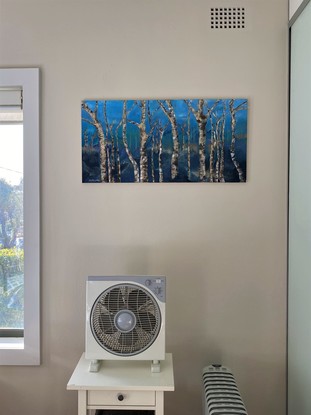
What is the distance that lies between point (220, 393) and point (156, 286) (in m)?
0.55

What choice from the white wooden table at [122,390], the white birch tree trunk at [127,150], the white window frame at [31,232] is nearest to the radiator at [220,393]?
the white wooden table at [122,390]

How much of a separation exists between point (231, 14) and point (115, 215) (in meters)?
1.25

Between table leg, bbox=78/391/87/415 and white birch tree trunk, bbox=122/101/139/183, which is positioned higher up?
white birch tree trunk, bbox=122/101/139/183

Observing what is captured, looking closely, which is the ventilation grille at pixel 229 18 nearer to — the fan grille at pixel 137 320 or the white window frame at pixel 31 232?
the white window frame at pixel 31 232

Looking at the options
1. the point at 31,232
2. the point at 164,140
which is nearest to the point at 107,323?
the point at 31,232

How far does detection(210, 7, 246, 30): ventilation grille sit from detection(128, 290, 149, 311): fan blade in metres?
1.46

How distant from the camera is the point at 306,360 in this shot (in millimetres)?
2004

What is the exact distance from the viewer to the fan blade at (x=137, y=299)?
202 cm

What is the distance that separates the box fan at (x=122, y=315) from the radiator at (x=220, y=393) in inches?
10.5

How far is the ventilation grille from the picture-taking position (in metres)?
2.33

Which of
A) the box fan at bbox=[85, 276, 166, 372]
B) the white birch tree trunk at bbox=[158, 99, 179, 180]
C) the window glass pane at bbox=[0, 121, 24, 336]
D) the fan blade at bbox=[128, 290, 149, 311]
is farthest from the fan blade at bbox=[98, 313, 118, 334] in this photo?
the white birch tree trunk at bbox=[158, 99, 179, 180]

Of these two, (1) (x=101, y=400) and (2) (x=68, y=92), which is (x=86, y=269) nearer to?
(1) (x=101, y=400)

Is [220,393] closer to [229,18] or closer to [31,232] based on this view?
[31,232]

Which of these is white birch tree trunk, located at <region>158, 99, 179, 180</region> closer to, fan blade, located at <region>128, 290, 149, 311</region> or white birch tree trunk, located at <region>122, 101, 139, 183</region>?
white birch tree trunk, located at <region>122, 101, 139, 183</region>
